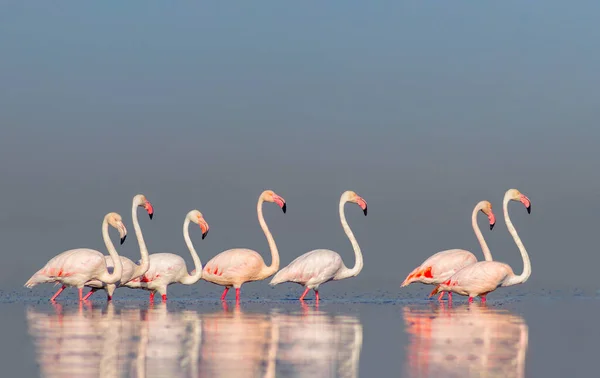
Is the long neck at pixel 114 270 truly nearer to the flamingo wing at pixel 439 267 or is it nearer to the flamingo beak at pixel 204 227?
the flamingo beak at pixel 204 227

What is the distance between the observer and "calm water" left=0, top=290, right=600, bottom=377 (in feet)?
31.0

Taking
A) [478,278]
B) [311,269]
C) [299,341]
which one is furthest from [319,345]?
[311,269]

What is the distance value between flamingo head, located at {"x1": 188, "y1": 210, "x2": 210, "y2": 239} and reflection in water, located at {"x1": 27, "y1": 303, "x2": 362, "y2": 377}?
→ 7.24 meters

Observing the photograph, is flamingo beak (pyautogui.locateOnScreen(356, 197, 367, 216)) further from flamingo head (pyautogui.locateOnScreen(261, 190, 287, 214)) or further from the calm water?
the calm water

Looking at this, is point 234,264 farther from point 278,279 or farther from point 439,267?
point 439,267

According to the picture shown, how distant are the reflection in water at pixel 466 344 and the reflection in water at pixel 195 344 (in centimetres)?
67

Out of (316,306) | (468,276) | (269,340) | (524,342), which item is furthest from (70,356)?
(468,276)

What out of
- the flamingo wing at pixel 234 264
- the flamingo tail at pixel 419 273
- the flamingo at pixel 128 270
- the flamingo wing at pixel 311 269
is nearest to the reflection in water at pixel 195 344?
the flamingo at pixel 128 270

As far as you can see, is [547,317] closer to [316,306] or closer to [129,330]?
[316,306]

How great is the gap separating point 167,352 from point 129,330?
2354 mm

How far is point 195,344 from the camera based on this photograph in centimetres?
1122

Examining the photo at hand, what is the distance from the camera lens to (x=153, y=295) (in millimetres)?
21828

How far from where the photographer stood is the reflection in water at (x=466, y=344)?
370 inches

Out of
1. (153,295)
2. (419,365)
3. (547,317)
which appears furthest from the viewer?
(153,295)
